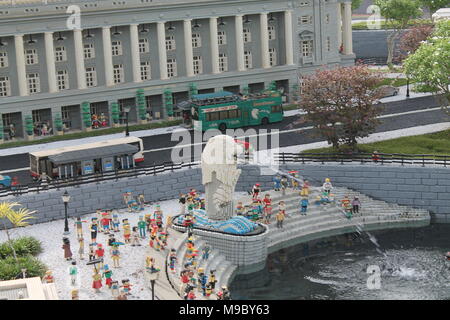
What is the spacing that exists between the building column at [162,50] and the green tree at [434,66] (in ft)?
84.6

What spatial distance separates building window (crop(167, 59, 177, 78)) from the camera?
96250 mm

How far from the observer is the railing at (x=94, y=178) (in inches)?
2542

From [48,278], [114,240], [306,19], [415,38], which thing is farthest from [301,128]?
[48,278]

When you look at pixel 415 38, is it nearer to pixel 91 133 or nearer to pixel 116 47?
pixel 116 47

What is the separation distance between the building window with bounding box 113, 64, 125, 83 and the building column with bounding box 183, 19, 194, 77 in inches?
267

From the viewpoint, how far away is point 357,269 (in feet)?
188

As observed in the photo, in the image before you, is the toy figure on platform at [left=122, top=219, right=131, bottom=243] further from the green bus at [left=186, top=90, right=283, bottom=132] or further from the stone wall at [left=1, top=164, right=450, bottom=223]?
the green bus at [left=186, top=90, right=283, bottom=132]

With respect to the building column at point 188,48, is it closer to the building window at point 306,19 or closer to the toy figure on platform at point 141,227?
the building window at point 306,19

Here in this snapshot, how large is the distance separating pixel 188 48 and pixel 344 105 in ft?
85.2

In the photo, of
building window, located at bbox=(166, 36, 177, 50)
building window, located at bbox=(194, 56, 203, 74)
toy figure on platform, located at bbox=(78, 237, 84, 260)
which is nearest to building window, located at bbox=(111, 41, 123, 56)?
building window, located at bbox=(166, 36, 177, 50)

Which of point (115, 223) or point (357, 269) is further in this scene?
point (115, 223)

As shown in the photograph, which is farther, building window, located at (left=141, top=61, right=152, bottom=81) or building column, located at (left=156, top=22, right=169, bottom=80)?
building window, located at (left=141, top=61, right=152, bottom=81)
